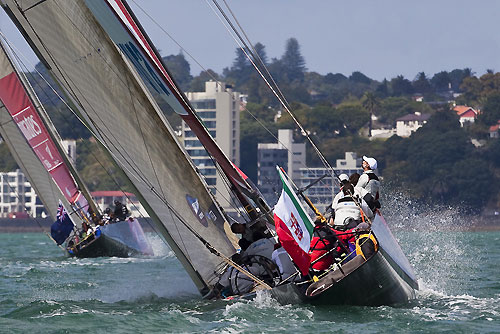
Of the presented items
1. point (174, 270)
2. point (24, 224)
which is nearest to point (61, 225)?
point (174, 270)

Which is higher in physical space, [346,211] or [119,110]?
[119,110]

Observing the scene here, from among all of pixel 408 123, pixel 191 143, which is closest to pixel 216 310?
pixel 191 143

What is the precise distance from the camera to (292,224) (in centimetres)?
1243

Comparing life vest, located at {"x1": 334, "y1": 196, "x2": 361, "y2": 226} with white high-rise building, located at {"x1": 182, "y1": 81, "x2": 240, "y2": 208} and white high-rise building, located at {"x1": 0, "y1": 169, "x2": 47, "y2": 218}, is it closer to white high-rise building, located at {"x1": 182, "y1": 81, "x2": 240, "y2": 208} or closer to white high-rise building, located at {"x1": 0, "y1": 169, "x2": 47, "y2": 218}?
white high-rise building, located at {"x1": 182, "y1": 81, "x2": 240, "y2": 208}

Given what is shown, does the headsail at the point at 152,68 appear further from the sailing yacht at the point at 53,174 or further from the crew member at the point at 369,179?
the sailing yacht at the point at 53,174

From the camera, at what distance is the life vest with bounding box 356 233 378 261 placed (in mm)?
12742

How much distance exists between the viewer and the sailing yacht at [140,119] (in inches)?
539

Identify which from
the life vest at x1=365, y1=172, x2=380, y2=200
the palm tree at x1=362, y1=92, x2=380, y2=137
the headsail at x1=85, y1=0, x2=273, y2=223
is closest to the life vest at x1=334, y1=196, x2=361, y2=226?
the life vest at x1=365, y1=172, x2=380, y2=200

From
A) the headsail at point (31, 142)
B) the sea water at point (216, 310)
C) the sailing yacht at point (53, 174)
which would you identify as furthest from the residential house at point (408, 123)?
the sea water at point (216, 310)

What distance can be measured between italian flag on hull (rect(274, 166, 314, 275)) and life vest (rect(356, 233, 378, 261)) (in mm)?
620

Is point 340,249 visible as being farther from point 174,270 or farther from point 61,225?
point 61,225

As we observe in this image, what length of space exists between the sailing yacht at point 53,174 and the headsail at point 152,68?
11.4 m

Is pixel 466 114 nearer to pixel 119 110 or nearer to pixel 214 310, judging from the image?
pixel 119 110

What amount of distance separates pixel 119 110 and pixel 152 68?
86cm
